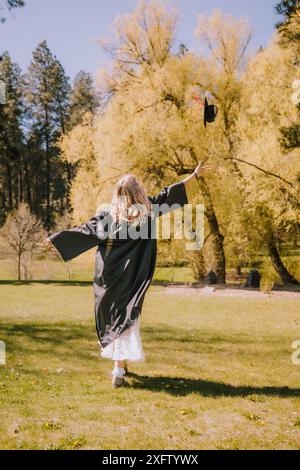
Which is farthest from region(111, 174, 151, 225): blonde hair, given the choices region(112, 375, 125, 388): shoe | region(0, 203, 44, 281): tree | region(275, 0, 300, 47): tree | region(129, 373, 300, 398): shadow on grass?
region(0, 203, 44, 281): tree

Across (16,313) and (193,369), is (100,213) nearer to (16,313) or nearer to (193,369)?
(193,369)

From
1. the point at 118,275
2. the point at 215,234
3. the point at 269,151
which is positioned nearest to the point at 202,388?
the point at 118,275

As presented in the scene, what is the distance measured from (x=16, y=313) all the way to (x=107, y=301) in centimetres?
757

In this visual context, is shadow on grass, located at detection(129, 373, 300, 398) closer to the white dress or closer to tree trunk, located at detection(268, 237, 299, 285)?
the white dress

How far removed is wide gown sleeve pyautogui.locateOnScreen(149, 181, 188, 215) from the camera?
6.24 m

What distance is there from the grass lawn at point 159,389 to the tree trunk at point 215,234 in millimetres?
9955

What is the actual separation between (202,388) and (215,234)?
1615 centimetres

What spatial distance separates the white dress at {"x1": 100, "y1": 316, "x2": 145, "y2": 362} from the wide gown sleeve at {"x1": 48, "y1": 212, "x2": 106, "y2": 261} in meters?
1.24

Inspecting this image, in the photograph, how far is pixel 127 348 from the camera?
232 inches

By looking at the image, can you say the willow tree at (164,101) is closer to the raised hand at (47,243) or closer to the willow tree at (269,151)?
the willow tree at (269,151)

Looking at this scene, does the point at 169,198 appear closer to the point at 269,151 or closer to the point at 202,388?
the point at 202,388

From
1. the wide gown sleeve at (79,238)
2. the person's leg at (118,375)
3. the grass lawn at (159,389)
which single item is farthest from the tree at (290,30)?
the person's leg at (118,375)

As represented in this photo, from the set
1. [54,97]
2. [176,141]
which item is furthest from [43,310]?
[54,97]
